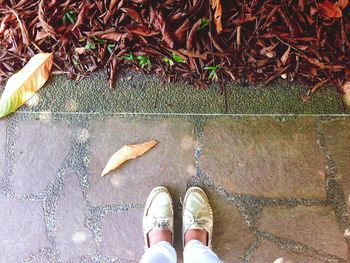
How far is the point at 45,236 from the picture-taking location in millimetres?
2322

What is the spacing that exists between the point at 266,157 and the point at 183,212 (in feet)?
1.97

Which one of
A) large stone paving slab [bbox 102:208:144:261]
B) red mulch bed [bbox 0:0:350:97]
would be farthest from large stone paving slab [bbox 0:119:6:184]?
large stone paving slab [bbox 102:208:144:261]

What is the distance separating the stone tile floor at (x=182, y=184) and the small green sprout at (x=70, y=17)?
580mm

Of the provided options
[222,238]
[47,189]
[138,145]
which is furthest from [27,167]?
[222,238]

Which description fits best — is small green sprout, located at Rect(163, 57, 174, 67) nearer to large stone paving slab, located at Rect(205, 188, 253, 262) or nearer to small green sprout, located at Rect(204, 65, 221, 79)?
small green sprout, located at Rect(204, 65, 221, 79)

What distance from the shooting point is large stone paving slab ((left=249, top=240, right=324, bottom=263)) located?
7.34 feet

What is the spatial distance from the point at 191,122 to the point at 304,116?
2.25 feet

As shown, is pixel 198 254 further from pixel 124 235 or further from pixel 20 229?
pixel 20 229

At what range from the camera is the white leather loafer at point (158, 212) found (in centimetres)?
225

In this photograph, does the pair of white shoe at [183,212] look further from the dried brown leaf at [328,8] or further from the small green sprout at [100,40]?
the dried brown leaf at [328,8]

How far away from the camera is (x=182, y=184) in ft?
7.70

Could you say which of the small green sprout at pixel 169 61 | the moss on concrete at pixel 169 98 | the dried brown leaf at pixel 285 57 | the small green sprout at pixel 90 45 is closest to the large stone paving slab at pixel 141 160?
the moss on concrete at pixel 169 98

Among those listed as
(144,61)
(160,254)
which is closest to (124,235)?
(160,254)

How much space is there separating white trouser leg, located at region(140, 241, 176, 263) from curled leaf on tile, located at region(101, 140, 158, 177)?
54 cm
